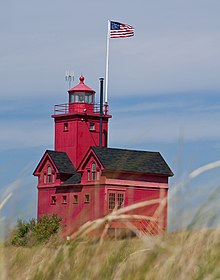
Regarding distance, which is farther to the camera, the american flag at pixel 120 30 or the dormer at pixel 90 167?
the american flag at pixel 120 30

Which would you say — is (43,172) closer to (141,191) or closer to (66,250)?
(141,191)

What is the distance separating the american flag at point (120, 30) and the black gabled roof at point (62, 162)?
9.20 m

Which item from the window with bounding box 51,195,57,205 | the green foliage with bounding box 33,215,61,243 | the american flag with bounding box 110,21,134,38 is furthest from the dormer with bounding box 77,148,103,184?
the green foliage with bounding box 33,215,61,243

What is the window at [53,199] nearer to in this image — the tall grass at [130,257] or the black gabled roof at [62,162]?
the black gabled roof at [62,162]

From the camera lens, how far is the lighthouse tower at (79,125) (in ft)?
192

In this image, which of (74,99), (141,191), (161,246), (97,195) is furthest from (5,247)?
(74,99)

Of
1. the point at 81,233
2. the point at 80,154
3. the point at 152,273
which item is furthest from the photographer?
the point at 80,154

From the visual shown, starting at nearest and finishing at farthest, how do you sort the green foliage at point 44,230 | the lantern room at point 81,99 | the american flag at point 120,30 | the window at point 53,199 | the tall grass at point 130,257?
the tall grass at point 130,257 → the green foliage at point 44,230 → the window at point 53,199 → the lantern room at point 81,99 → the american flag at point 120,30

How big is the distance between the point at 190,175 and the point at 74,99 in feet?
188

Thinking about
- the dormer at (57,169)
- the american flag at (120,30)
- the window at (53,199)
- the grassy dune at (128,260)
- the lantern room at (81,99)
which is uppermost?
the american flag at (120,30)

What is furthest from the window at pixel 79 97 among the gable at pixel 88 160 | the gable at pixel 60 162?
the gable at pixel 88 160

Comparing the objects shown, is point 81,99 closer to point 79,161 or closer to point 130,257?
point 79,161

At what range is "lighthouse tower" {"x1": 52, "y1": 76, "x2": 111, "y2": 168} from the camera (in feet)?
192

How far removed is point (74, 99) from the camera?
60.2m
